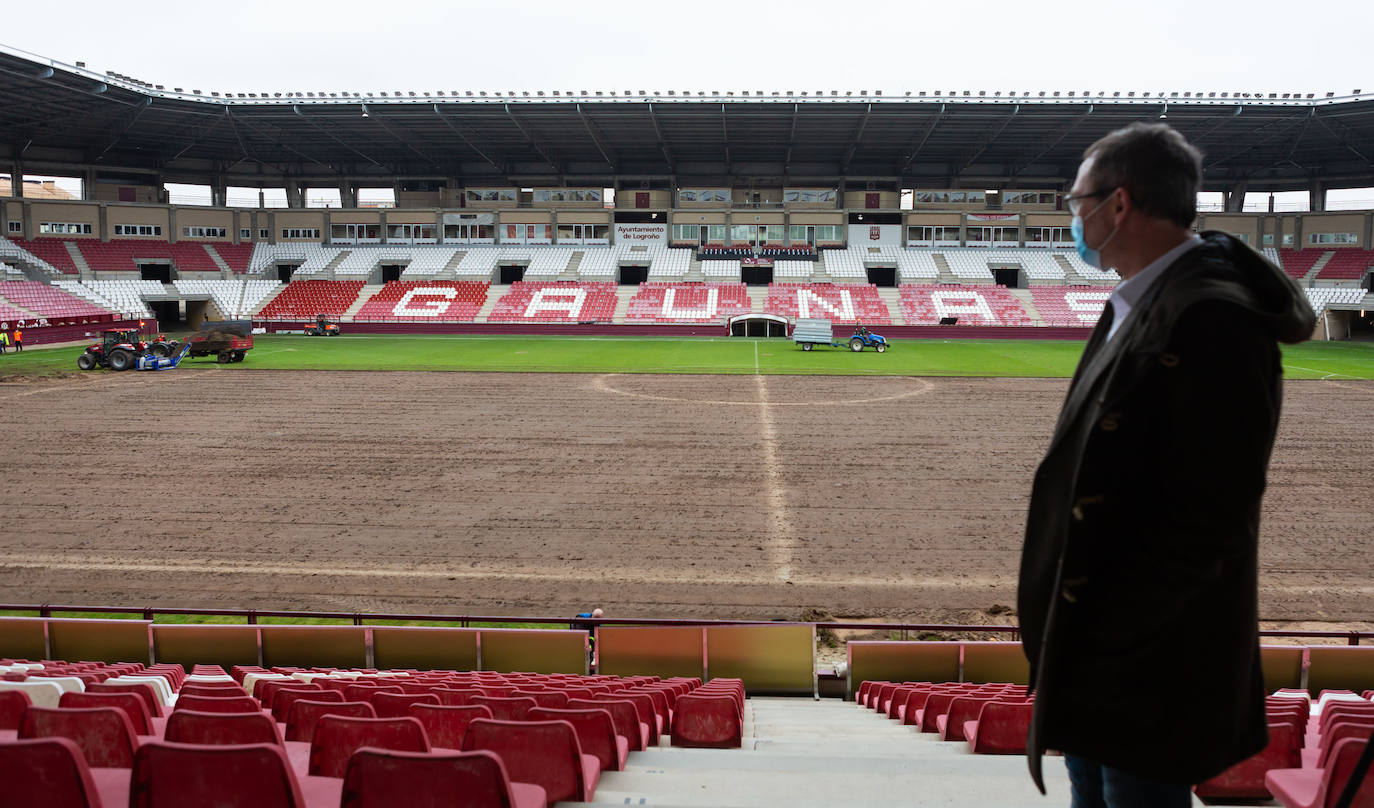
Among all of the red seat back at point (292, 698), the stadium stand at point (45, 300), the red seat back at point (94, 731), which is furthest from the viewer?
the stadium stand at point (45, 300)

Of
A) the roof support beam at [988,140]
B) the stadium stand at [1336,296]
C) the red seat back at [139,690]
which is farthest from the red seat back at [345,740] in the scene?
the stadium stand at [1336,296]

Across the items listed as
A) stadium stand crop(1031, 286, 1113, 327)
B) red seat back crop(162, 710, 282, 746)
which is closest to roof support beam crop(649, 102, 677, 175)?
stadium stand crop(1031, 286, 1113, 327)

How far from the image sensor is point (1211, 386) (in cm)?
189

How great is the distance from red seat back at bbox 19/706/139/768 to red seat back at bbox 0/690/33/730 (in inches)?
32.7

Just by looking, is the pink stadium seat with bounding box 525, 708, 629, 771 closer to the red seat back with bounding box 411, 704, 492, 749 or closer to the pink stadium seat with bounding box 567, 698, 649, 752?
the red seat back with bounding box 411, 704, 492, 749

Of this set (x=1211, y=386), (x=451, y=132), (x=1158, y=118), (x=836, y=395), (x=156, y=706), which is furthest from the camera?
(x=451, y=132)

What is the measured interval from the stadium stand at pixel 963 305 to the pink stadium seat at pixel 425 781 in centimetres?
6246

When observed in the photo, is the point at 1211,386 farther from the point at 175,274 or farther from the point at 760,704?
the point at 175,274

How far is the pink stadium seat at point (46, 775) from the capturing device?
262 centimetres

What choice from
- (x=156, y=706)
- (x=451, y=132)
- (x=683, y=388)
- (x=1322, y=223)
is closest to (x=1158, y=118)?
(x=1322, y=223)

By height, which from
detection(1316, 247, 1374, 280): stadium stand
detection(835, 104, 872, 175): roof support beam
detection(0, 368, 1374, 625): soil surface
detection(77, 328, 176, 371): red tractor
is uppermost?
detection(835, 104, 872, 175): roof support beam

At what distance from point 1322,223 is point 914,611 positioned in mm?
79939

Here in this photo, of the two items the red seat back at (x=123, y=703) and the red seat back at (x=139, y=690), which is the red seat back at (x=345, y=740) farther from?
the red seat back at (x=139, y=690)

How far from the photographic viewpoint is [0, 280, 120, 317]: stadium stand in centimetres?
5538
